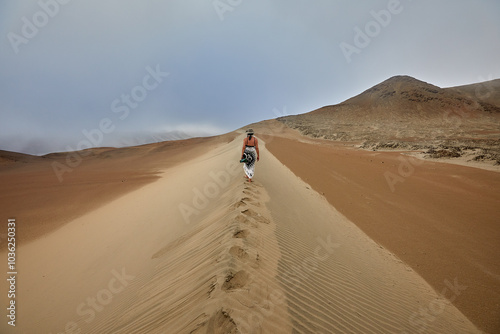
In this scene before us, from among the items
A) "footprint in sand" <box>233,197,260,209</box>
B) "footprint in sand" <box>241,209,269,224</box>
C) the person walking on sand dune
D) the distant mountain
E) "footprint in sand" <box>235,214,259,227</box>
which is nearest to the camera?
"footprint in sand" <box>235,214,259,227</box>

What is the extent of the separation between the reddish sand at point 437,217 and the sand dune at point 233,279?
1.23 ft

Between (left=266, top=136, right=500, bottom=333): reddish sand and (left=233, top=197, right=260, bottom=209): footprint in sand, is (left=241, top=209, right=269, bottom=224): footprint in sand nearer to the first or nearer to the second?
(left=233, top=197, right=260, bottom=209): footprint in sand

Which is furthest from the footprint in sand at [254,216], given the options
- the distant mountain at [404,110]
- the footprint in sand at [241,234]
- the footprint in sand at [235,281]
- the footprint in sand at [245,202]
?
the distant mountain at [404,110]

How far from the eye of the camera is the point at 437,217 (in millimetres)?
6746

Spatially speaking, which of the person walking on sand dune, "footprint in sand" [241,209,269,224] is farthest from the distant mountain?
"footprint in sand" [241,209,269,224]

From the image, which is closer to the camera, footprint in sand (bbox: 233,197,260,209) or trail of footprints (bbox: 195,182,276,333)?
trail of footprints (bbox: 195,182,276,333)

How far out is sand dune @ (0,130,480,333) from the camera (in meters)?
2.42

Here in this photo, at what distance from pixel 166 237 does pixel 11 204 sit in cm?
1120

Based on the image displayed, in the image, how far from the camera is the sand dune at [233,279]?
2415mm

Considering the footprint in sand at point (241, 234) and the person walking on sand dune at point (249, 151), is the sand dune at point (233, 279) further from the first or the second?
the person walking on sand dune at point (249, 151)

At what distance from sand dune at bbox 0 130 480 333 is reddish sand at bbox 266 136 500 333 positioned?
38 cm

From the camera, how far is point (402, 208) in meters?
7.57

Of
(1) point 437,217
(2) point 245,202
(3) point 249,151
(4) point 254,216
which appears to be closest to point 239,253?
(4) point 254,216

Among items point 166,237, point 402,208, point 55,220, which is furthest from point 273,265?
point 55,220
